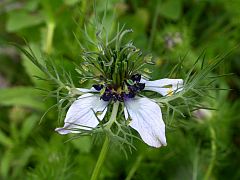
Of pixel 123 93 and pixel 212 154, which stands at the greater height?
pixel 123 93

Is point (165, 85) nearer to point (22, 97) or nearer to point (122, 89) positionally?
point (122, 89)

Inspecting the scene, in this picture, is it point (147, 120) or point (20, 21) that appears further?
point (20, 21)

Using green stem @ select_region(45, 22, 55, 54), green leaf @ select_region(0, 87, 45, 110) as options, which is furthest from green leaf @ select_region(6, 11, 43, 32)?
green leaf @ select_region(0, 87, 45, 110)

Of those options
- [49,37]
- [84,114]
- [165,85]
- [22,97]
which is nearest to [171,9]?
[49,37]

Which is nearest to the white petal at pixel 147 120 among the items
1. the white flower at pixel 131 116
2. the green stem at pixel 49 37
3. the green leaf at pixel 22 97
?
the white flower at pixel 131 116

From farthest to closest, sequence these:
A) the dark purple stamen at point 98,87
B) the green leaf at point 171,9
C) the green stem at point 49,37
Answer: the green leaf at point 171,9, the green stem at point 49,37, the dark purple stamen at point 98,87

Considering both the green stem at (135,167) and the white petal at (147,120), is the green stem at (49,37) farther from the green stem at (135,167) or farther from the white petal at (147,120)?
the white petal at (147,120)

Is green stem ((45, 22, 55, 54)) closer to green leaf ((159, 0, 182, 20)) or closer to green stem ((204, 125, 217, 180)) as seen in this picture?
green leaf ((159, 0, 182, 20))

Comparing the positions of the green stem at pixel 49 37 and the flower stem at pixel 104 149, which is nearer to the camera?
the flower stem at pixel 104 149
